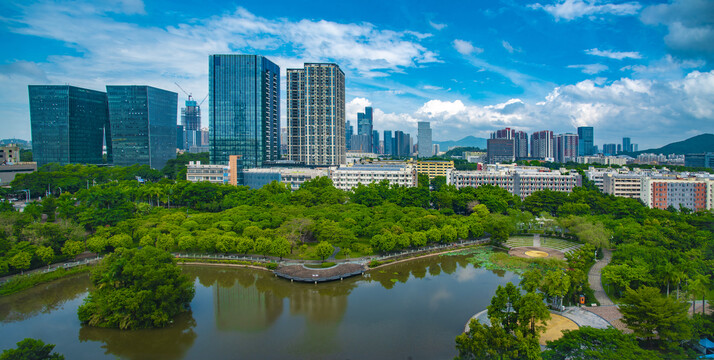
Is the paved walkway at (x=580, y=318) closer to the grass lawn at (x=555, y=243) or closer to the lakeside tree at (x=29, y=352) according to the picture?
the grass lawn at (x=555, y=243)

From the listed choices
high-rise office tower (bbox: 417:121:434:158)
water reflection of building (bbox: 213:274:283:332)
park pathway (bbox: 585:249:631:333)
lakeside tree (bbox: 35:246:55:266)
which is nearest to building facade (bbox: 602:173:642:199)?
park pathway (bbox: 585:249:631:333)

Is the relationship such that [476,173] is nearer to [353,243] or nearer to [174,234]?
[353,243]

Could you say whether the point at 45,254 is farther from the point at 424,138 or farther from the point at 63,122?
the point at 424,138

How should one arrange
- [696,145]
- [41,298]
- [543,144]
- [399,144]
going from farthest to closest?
1. [399,144]
2. [543,144]
3. [696,145]
4. [41,298]

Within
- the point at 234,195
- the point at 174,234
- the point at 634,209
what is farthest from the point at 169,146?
the point at 634,209

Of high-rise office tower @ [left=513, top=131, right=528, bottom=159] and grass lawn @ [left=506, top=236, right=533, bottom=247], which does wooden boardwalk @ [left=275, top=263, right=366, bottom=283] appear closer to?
grass lawn @ [left=506, top=236, right=533, bottom=247]

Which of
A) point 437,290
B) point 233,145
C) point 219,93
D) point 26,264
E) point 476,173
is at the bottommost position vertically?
point 437,290

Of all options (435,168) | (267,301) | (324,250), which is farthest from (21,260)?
(435,168)
